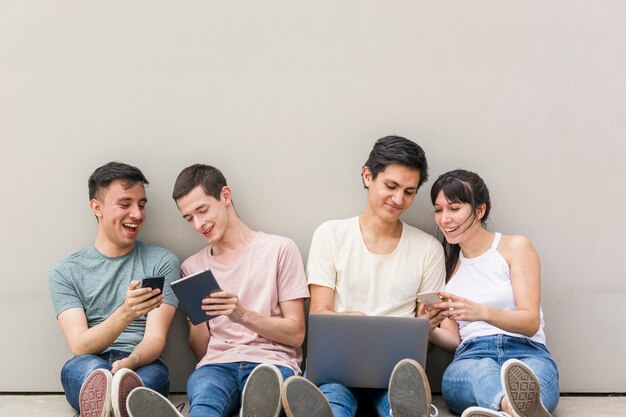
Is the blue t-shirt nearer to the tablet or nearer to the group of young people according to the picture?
the group of young people

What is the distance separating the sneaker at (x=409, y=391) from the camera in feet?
8.87

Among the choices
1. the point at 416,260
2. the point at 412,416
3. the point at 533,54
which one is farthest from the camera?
the point at 533,54

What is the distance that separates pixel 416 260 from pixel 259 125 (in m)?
1.07

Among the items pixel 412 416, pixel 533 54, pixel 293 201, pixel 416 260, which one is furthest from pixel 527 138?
pixel 412 416

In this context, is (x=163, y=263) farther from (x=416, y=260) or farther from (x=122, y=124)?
(x=416, y=260)

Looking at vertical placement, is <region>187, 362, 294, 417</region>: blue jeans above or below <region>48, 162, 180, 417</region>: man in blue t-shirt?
below

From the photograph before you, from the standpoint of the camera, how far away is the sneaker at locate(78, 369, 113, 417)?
2916mm

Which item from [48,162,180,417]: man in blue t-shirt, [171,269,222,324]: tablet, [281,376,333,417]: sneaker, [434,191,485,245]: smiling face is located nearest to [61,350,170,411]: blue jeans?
[48,162,180,417]: man in blue t-shirt

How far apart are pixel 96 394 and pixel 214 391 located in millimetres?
489

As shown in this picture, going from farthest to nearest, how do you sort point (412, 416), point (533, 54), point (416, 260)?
point (533, 54) → point (416, 260) → point (412, 416)

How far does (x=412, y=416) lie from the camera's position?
107 inches

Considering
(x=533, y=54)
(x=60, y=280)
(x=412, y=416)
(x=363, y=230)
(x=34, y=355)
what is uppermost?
(x=533, y=54)

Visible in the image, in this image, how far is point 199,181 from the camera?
3428 millimetres

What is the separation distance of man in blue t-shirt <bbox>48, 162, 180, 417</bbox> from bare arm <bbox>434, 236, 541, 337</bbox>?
135cm
